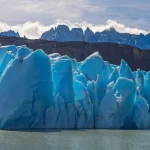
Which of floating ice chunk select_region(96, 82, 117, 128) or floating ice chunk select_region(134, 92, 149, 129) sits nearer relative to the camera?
floating ice chunk select_region(96, 82, 117, 128)

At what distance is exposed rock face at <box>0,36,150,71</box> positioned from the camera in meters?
62.8

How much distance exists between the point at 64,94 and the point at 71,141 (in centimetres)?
505

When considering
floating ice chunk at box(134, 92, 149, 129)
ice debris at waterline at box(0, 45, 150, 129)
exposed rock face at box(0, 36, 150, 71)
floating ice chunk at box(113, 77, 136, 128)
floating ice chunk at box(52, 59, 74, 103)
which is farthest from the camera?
exposed rock face at box(0, 36, 150, 71)

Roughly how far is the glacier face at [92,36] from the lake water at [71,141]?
7383 centimetres

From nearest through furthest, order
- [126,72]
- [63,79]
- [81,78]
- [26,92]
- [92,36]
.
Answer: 1. [26,92]
2. [63,79]
3. [81,78]
4. [126,72]
5. [92,36]

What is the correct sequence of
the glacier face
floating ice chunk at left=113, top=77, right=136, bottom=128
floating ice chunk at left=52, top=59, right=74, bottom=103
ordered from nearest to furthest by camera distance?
1. floating ice chunk at left=52, top=59, right=74, bottom=103
2. floating ice chunk at left=113, top=77, right=136, bottom=128
3. the glacier face

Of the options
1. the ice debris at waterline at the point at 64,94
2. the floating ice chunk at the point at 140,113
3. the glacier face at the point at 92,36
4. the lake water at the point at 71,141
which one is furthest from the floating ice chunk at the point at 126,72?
the glacier face at the point at 92,36

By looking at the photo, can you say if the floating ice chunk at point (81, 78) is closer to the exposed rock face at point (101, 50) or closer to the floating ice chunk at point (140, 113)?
the floating ice chunk at point (140, 113)

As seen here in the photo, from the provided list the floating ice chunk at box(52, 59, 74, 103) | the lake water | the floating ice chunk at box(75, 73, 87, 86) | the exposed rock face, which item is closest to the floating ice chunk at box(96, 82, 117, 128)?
the floating ice chunk at box(75, 73, 87, 86)

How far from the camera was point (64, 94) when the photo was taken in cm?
2197

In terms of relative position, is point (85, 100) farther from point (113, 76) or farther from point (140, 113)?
point (140, 113)

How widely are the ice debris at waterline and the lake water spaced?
1.55 meters

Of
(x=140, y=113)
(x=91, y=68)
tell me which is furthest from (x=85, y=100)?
(x=91, y=68)

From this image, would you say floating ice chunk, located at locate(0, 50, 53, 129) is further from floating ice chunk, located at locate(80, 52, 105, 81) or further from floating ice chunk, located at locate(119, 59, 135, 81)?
floating ice chunk, located at locate(119, 59, 135, 81)
